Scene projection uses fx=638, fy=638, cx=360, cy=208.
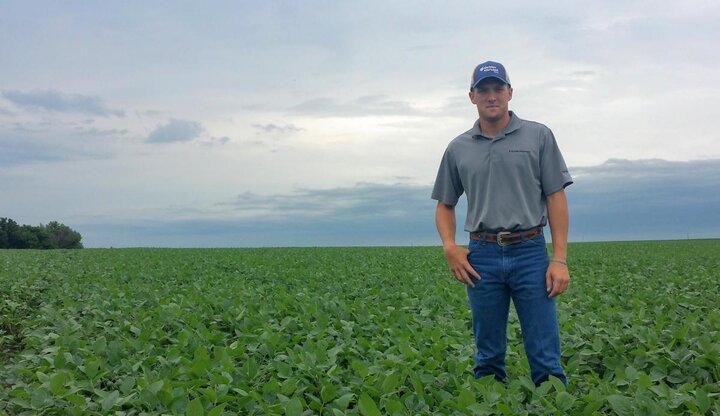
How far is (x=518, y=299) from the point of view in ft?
14.1

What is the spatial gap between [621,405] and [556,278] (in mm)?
969

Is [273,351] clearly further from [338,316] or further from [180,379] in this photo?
[338,316]

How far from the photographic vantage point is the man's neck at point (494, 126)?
4.34 meters

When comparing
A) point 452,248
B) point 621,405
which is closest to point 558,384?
point 621,405

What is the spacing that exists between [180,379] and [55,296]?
6.82 meters

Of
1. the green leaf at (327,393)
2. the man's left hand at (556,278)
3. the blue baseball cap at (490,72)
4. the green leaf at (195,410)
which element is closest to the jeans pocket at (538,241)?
the man's left hand at (556,278)

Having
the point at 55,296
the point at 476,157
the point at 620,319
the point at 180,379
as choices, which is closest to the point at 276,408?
the point at 180,379

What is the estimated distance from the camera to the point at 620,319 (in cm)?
816

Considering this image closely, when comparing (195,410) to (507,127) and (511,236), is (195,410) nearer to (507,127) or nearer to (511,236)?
(511,236)

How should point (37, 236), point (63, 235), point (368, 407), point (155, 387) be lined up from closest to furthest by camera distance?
1. point (368, 407)
2. point (155, 387)
3. point (37, 236)
4. point (63, 235)

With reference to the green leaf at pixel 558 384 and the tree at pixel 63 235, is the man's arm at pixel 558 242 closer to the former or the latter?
the green leaf at pixel 558 384

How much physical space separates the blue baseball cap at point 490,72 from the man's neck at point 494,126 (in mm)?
253

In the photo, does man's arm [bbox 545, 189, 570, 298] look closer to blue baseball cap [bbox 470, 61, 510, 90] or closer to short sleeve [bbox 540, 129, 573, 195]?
short sleeve [bbox 540, 129, 573, 195]

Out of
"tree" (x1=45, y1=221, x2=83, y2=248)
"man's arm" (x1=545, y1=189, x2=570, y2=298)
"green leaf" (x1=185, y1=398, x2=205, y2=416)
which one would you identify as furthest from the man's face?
"tree" (x1=45, y1=221, x2=83, y2=248)
